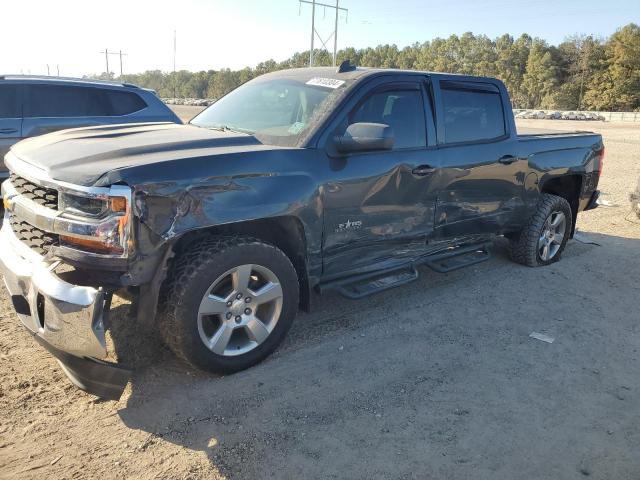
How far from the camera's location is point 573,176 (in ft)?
20.3

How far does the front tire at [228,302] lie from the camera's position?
3078mm

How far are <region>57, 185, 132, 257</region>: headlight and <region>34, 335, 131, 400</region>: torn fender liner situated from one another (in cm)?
58

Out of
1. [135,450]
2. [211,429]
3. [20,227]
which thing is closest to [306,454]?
[211,429]

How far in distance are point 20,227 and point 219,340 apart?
1444mm

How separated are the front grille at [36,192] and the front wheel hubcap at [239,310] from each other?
3.32 feet

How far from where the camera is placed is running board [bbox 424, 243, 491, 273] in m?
4.82

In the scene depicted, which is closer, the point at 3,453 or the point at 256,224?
the point at 3,453

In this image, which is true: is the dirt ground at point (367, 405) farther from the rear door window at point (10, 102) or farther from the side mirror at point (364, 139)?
the rear door window at point (10, 102)

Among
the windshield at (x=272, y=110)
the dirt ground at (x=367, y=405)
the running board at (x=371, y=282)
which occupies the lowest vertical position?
the dirt ground at (x=367, y=405)

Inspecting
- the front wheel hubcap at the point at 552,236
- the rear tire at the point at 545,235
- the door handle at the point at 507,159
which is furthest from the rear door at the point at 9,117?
the front wheel hubcap at the point at 552,236

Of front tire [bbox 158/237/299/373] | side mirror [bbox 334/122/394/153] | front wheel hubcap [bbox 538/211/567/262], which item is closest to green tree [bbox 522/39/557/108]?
front wheel hubcap [bbox 538/211/567/262]

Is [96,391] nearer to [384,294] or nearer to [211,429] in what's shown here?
[211,429]

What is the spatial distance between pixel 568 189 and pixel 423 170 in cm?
296

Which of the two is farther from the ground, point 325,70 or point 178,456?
point 325,70
